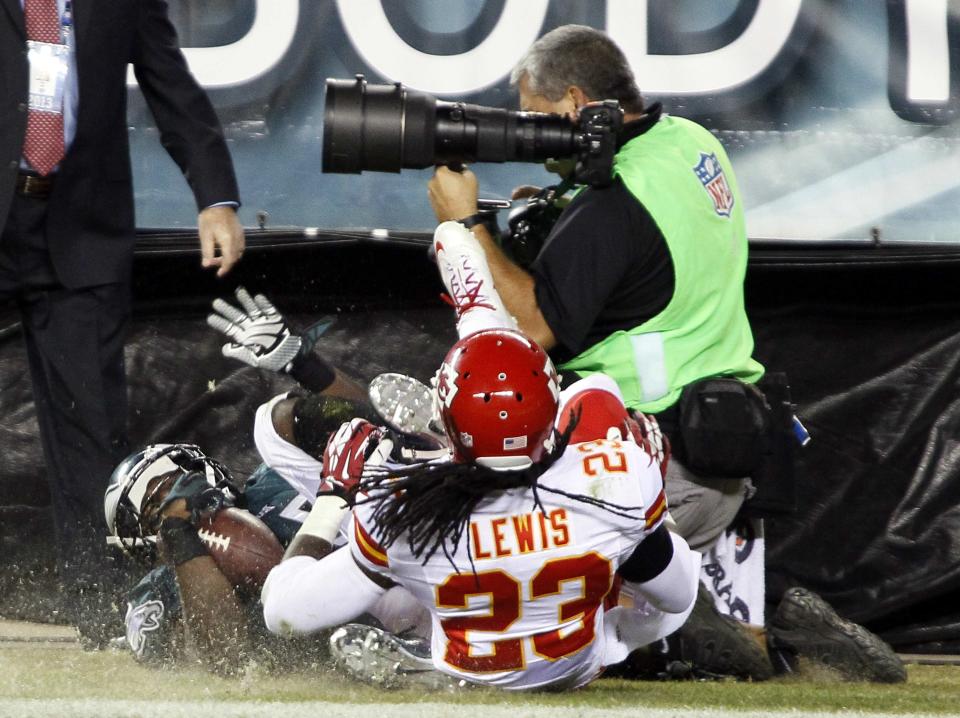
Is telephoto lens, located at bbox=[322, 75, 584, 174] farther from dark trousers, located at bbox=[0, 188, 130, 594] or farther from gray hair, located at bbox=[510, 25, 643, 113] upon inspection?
dark trousers, located at bbox=[0, 188, 130, 594]

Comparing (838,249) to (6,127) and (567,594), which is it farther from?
(6,127)

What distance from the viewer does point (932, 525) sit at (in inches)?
161

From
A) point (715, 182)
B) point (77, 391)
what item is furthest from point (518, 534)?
point (77, 391)

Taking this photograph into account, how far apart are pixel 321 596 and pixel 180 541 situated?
571 millimetres

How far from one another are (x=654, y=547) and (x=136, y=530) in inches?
49.8

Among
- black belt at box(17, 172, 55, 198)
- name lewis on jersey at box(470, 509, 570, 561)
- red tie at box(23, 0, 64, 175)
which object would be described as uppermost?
red tie at box(23, 0, 64, 175)

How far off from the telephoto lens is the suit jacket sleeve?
0.58m

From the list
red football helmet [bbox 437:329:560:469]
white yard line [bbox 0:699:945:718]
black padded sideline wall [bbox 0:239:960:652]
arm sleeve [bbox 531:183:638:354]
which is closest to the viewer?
white yard line [bbox 0:699:945:718]

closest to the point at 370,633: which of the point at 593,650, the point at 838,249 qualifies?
the point at 593,650

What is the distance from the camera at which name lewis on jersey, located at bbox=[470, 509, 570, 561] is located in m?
2.51

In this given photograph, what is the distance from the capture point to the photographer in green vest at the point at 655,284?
3061 mm

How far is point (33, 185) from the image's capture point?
3.29m

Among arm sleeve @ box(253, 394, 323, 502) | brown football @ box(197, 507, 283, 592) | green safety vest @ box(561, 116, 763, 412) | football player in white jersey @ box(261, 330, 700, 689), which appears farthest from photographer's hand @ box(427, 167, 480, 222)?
brown football @ box(197, 507, 283, 592)

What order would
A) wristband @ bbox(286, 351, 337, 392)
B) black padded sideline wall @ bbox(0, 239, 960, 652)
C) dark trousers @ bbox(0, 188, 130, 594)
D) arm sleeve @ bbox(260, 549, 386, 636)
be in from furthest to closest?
black padded sideline wall @ bbox(0, 239, 960, 652)
wristband @ bbox(286, 351, 337, 392)
dark trousers @ bbox(0, 188, 130, 594)
arm sleeve @ bbox(260, 549, 386, 636)
